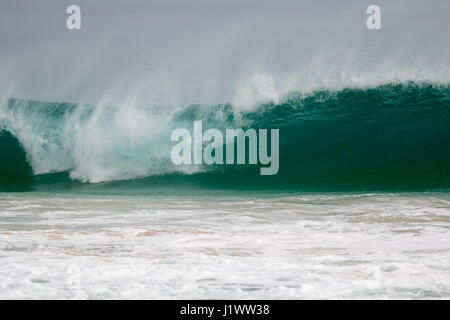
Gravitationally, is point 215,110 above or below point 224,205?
above

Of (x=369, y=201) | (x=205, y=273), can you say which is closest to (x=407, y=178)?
(x=369, y=201)

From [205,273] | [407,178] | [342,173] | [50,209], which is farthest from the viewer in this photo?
[342,173]

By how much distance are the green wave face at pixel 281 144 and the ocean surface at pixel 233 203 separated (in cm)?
5

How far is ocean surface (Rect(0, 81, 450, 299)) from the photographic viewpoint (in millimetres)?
3580

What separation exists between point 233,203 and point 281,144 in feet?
20.5

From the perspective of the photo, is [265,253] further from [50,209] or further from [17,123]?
[17,123]

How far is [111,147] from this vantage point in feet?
47.9

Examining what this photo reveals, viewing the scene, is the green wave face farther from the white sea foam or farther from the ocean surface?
the white sea foam

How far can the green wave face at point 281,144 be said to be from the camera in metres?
12.2

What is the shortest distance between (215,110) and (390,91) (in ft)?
16.3

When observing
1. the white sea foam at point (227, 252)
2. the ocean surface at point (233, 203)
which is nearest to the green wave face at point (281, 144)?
the ocean surface at point (233, 203)

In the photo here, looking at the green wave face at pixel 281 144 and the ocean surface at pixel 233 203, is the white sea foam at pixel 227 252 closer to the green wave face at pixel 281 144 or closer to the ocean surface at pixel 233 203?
the ocean surface at pixel 233 203

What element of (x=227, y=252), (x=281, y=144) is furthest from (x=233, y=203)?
(x=281, y=144)

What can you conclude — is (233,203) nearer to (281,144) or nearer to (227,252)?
(227,252)
